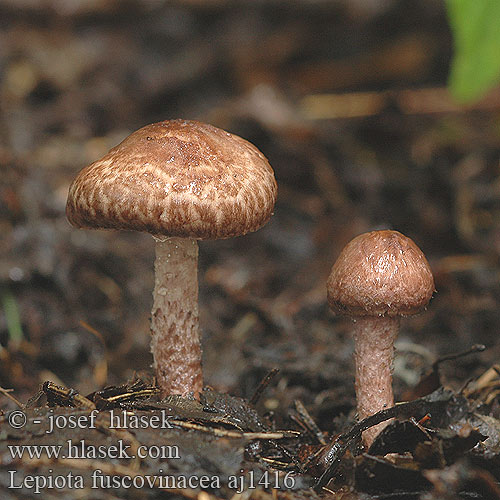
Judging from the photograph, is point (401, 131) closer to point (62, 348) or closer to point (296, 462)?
point (62, 348)

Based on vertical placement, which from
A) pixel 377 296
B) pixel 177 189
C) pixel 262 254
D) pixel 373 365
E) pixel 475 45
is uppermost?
pixel 475 45

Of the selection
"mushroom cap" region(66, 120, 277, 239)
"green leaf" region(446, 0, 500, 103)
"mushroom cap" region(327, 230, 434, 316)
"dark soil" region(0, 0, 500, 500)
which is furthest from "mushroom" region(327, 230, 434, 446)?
"green leaf" region(446, 0, 500, 103)

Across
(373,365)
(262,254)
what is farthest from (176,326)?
(262,254)

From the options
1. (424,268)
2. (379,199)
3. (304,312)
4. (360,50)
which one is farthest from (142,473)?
(360,50)

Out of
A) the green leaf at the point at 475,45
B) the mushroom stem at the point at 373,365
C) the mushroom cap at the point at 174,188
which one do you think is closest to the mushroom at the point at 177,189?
the mushroom cap at the point at 174,188
